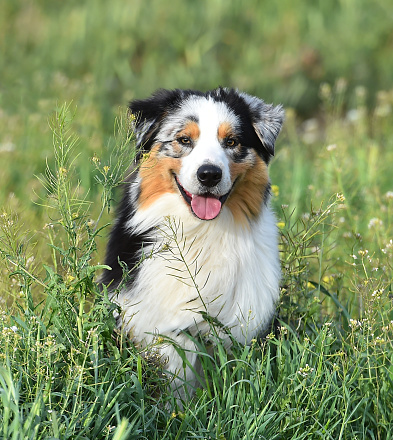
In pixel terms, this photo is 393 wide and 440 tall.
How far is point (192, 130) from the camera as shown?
3455 millimetres

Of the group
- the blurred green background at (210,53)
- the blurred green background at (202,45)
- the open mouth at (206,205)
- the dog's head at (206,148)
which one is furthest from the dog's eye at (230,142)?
the blurred green background at (202,45)

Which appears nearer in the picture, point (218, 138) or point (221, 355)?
point (221, 355)

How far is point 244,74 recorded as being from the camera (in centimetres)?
955

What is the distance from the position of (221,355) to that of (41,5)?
911 cm

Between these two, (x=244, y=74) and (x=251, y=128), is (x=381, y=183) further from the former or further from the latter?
(x=244, y=74)

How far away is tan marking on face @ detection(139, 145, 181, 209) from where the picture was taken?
3475mm

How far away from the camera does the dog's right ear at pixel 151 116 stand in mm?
3670

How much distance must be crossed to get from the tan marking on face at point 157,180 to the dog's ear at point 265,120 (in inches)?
21.3

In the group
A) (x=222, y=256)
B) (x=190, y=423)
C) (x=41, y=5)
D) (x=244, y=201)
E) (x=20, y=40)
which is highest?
(x=41, y=5)

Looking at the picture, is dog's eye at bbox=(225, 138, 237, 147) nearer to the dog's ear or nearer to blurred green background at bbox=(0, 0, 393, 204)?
the dog's ear

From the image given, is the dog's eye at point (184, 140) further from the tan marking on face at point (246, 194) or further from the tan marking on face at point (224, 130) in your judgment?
the tan marking on face at point (246, 194)

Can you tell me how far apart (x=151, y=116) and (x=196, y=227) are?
27.5 inches

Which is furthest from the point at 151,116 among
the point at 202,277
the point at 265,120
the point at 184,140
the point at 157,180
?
the point at 202,277

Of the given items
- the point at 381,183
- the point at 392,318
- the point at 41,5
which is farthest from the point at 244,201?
the point at 41,5
